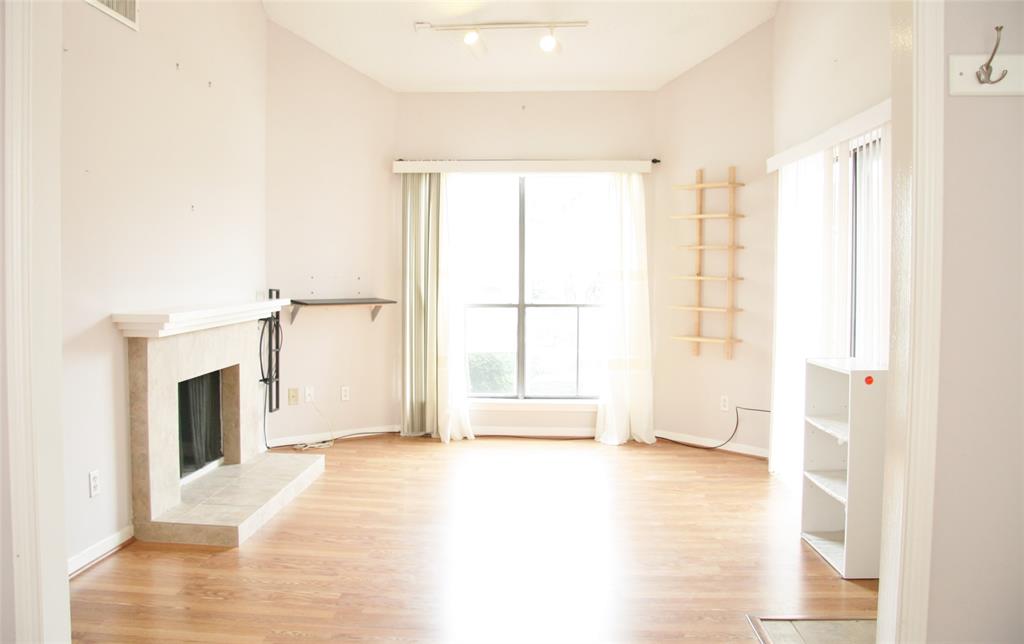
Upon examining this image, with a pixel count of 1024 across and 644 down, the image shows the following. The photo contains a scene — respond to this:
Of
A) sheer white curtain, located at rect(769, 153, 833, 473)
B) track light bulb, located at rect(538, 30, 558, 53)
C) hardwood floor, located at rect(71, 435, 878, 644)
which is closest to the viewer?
hardwood floor, located at rect(71, 435, 878, 644)

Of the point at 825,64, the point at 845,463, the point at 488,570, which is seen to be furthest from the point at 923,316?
the point at 825,64

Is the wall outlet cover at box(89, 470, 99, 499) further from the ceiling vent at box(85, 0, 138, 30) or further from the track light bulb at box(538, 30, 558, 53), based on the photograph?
the track light bulb at box(538, 30, 558, 53)

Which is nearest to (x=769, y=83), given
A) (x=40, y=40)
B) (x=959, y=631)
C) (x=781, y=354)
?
(x=781, y=354)

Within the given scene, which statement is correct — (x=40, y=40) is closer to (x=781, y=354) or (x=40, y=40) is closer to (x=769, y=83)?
(x=781, y=354)

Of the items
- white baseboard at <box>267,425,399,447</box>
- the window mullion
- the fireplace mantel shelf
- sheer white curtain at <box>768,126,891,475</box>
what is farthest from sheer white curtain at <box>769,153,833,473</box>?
the fireplace mantel shelf

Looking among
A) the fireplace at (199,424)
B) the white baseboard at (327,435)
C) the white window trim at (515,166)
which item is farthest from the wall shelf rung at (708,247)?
the fireplace at (199,424)

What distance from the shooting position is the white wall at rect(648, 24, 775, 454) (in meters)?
4.68

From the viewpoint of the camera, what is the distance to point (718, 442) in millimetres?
5047

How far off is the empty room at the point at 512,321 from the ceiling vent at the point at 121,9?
0.03m

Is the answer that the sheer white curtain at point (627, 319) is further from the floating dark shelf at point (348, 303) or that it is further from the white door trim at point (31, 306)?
the white door trim at point (31, 306)

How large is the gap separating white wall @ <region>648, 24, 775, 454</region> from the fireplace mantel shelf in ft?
10.8

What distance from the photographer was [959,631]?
5.57 ft

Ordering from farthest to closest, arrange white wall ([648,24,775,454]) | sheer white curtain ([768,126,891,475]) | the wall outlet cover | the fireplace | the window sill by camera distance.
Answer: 1. the window sill
2. white wall ([648,24,775,454])
3. the fireplace
4. sheer white curtain ([768,126,891,475])
5. the wall outlet cover

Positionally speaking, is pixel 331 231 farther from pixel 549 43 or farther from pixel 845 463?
pixel 845 463
